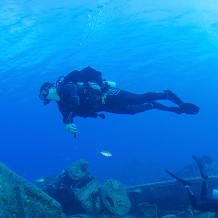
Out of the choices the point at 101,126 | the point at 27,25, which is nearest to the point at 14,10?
the point at 27,25

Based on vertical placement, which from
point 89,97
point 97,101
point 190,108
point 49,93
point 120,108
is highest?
point 49,93

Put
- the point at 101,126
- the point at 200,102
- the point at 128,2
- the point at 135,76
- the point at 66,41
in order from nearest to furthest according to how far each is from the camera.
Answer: the point at 128,2 → the point at 66,41 → the point at 135,76 → the point at 200,102 → the point at 101,126

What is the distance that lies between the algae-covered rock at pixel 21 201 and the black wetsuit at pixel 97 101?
2540 millimetres

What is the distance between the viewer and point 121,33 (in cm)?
2245

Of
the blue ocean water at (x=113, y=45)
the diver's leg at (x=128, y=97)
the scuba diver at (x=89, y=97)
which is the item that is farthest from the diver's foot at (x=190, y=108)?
the blue ocean water at (x=113, y=45)

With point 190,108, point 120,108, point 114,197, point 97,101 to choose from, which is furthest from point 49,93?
point 190,108

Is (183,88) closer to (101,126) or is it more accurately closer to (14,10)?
(14,10)

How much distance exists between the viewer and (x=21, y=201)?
2408 mm

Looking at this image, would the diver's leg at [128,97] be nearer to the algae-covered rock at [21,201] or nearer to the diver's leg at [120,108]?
the diver's leg at [120,108]

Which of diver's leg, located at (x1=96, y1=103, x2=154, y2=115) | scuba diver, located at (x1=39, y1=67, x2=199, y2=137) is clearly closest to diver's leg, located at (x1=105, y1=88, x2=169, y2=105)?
scuba diver, located at (x1=39, y1=67, x2=199, y2=137)

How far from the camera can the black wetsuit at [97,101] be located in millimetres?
5152

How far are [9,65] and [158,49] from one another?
22171mm

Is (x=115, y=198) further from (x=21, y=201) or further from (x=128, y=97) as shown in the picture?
(x=21, y=201)

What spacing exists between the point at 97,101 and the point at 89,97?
352 mm
